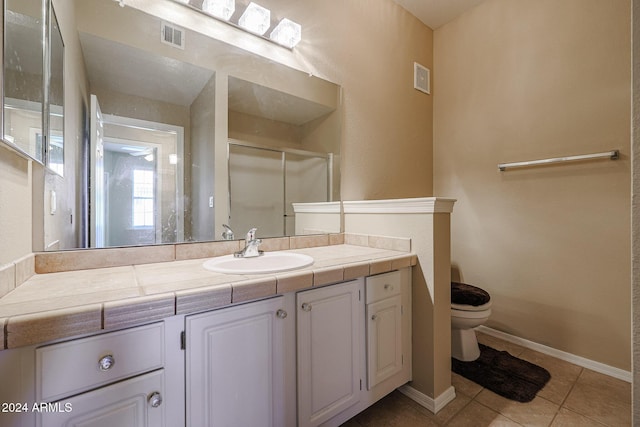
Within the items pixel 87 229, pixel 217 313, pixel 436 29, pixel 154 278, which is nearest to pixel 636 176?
pixel 217 313

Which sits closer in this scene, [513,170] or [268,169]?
[268,169]

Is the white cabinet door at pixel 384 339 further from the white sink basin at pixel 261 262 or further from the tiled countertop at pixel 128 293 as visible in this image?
the white sink basin at pixel 261 262

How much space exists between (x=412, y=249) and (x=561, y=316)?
136 cm

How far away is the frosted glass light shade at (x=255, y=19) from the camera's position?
4.97 ft

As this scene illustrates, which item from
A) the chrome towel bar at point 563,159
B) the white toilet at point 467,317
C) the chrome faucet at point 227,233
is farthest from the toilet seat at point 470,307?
the chrome faucet at point 227,233

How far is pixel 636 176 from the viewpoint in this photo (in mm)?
547

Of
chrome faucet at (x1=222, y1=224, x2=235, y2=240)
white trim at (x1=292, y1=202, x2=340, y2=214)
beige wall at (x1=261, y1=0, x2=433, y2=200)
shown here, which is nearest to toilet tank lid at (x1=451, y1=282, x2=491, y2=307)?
beige wall at (x1=261, y1=0, x2=433, y2=200)

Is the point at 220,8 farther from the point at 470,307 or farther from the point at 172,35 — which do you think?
the point at 470,307

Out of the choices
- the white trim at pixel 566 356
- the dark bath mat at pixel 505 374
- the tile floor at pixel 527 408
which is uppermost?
the white trim at pixel 566 356

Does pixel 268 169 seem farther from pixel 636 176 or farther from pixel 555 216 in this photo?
pixel 555 216

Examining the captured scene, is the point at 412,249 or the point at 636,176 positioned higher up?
the point at 636,176

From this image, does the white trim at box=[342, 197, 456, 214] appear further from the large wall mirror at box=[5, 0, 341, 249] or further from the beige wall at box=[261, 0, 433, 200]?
the large wall mirror at box=[5, 0, 341, 249]

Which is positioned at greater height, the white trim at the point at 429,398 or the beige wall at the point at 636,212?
the beige wall at the point at 636,212

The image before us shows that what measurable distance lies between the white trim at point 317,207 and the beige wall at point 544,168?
1.29 meters
